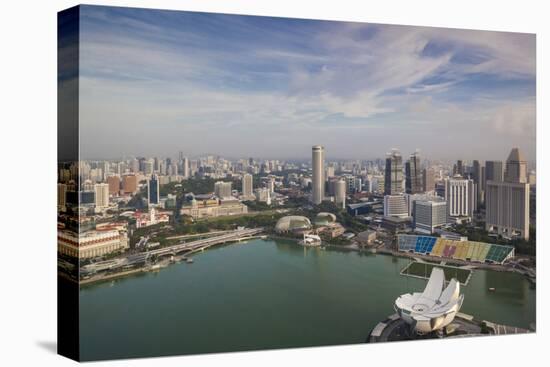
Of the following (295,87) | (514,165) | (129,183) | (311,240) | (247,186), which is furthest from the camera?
(514,165)

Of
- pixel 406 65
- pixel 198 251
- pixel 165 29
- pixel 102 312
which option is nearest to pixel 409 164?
pixel 406 65

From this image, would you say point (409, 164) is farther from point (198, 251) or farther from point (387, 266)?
point (198, 251)

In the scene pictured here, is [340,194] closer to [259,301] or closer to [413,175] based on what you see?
[413,175]

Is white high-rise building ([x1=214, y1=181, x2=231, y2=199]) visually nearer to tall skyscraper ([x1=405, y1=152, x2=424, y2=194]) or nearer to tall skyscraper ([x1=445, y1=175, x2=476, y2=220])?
tall skyscraper ([x1=405, y1=152, x2=424, y2=194])

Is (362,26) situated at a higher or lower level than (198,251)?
higher

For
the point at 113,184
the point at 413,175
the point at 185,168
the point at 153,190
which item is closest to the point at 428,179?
the point at 413,175

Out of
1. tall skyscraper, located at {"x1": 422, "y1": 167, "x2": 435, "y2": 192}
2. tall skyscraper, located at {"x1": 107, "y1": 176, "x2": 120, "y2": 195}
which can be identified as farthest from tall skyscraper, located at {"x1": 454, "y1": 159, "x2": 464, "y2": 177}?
tall skyscraper, located at {"x1": 107, "y1": 176, "x2": 120, "y2": 195}

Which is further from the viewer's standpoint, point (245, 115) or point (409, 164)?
point (409, 164)

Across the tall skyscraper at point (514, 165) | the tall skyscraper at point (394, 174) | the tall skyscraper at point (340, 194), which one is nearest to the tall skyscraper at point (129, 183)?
the tall skyscraper at point (340, 194)
